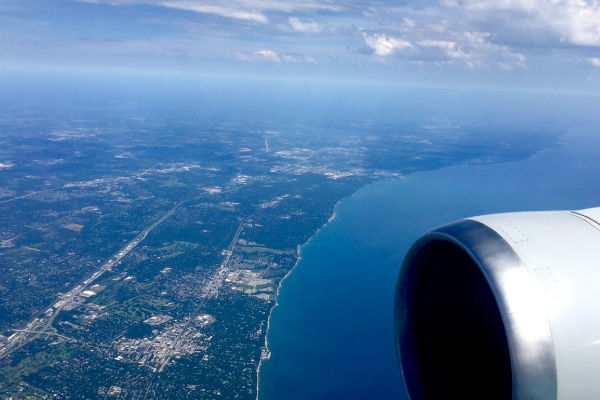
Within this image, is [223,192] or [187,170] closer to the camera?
[223,192]

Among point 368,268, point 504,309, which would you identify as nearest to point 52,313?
point 368,268

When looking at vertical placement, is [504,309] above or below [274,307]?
above

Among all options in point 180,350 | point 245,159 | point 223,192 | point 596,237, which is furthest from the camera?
point 245,159

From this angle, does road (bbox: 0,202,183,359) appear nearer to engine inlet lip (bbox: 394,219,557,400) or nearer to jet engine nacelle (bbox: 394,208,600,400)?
jet engine nacelle (bbox: 394,208,600,400)

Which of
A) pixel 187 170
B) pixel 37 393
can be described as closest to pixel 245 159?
pixel 187 170

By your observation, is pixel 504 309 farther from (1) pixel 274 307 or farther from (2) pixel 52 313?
(2) pixel 52 313

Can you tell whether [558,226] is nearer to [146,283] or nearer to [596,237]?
[596,237]
